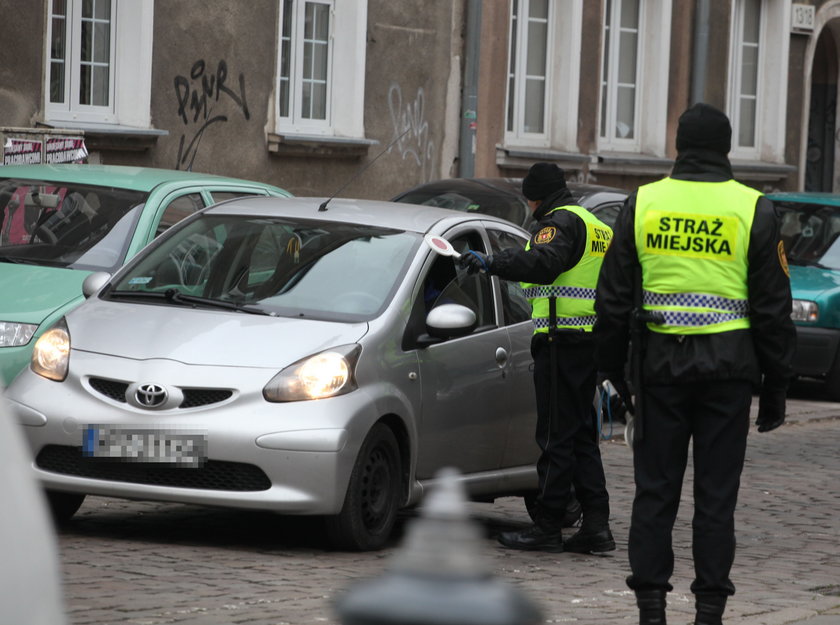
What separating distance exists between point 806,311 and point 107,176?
7.14 m

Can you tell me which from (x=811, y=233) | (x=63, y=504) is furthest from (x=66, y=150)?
(x=811, y=233)

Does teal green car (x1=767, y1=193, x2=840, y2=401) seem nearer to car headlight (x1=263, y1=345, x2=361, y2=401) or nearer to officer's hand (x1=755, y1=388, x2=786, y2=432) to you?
car headlight (x1=263, y1=345, x2=361, y2=401)

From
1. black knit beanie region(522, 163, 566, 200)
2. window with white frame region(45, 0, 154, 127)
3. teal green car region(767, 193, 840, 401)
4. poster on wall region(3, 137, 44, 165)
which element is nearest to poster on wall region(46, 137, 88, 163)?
poster on wall region(3, 137, 44, 165)

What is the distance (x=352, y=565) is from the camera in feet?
23.7

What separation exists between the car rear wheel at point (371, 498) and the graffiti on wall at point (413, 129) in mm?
12119

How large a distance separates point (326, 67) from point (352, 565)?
1247 cm

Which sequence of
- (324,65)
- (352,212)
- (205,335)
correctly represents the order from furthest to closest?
(324,65)
(352,212)
(205,335)

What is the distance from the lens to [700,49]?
24.2 meters

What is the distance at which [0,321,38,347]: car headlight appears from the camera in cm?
873

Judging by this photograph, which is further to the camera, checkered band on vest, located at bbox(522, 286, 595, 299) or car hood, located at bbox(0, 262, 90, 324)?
car hood, located at bbox(0, 262, 90, 324)

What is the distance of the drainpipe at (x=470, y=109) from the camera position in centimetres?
1853

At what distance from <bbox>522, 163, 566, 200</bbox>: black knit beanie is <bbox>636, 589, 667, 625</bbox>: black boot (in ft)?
8.74

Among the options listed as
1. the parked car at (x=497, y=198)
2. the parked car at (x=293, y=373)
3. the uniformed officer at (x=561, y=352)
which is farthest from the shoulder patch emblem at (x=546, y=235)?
the parked car at (x=497, y=198)

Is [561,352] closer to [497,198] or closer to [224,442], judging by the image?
[224,442]
